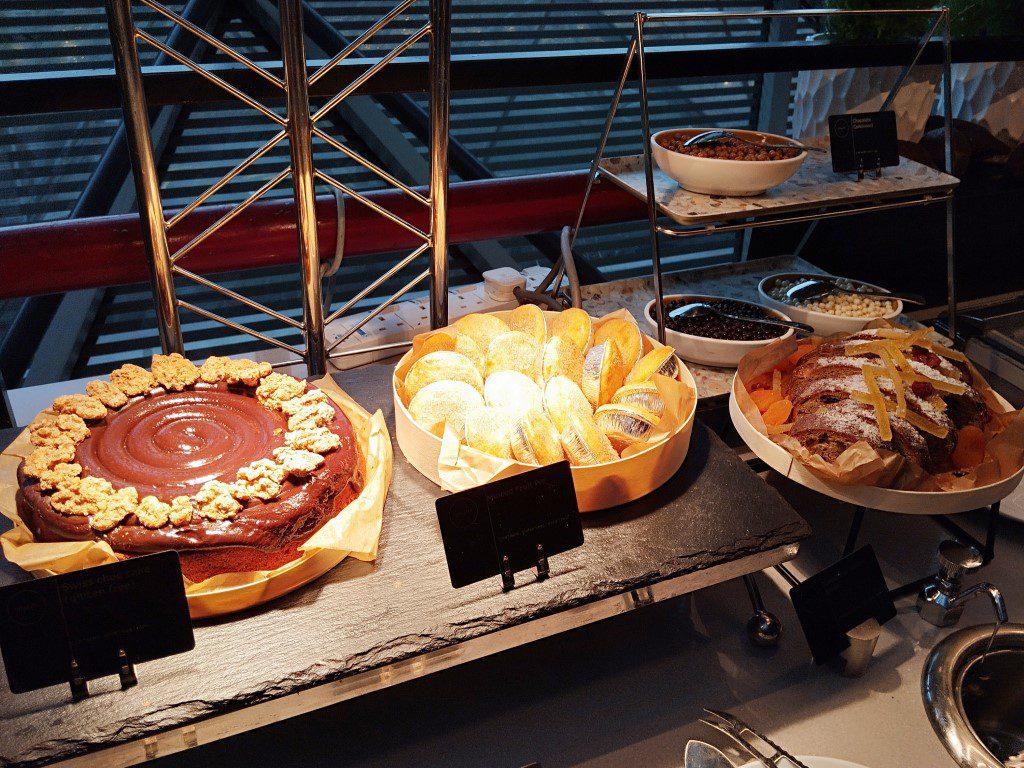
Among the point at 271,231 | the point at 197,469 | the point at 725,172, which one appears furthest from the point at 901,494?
the point at 271,231

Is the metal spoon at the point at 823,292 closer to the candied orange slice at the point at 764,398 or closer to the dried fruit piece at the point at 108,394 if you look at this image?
the candied orange slice at the point at 764,398

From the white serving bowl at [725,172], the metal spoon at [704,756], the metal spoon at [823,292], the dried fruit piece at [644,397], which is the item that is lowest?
the metal spoon at [704,756]

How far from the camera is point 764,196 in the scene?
151 centimetres

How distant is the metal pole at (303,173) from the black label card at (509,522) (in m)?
0.55

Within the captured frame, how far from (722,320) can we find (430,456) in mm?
718

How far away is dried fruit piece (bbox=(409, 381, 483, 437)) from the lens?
3.76 ft

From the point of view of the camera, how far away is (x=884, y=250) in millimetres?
2248

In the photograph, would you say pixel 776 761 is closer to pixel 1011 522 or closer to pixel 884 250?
pixel 1011 522

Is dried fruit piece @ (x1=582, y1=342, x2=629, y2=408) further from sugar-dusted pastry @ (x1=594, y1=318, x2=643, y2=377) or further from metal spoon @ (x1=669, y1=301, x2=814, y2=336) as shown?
metal spoon @ (x1=669, y1=301, x2=814, y2=336)

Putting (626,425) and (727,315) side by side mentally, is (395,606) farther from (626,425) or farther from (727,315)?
(727,315)

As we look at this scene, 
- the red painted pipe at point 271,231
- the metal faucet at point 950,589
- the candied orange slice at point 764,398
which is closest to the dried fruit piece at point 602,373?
the candied orange slice at point 764,398

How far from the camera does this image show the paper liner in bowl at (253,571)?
36.3 inches

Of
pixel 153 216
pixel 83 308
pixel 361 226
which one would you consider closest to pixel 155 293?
pixel 153 216

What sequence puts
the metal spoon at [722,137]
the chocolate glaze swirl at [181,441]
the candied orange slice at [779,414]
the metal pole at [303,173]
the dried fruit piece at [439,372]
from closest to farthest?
1. the chocolate glaze swirl at [181,441]
2. the metal pole at [303,173]
3. the dried fruit piece at [439,372]
4. the candied orange slice at [779,414]
5. the metal spoon at [722,137]
